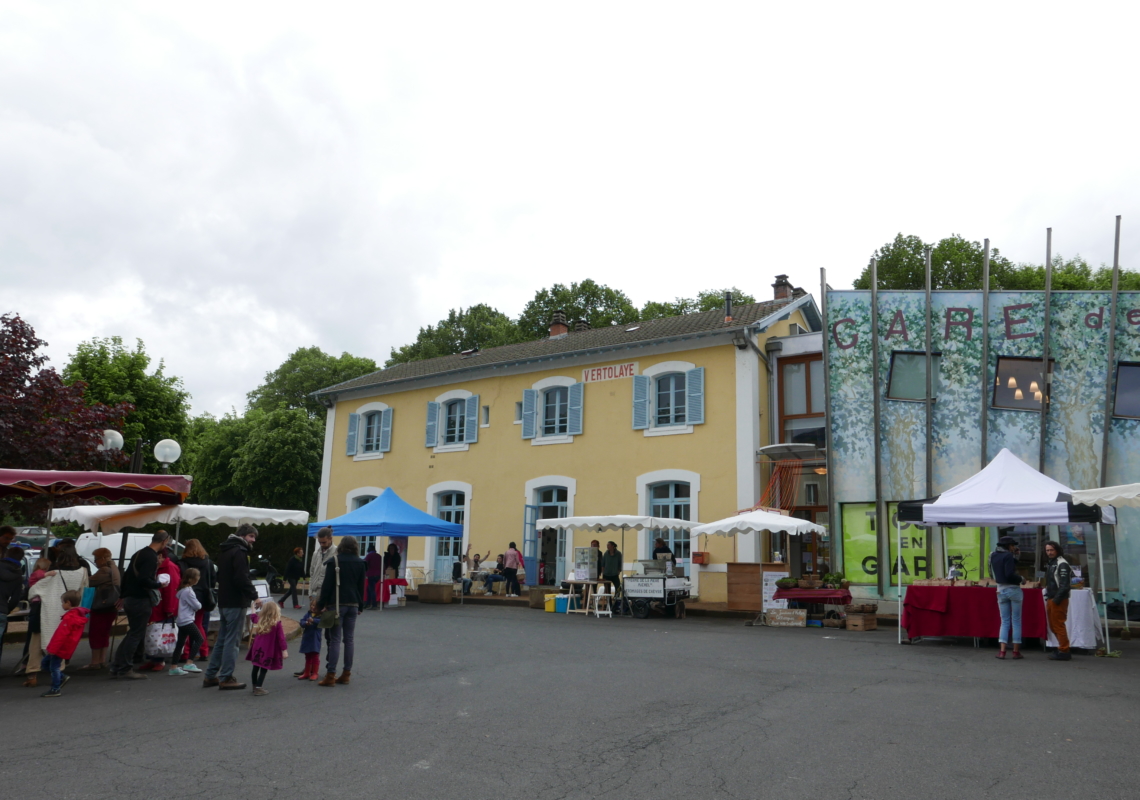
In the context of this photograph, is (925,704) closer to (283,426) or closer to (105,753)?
(105,753)

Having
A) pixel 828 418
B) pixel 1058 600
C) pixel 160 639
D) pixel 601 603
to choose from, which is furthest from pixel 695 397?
pixel 160 639

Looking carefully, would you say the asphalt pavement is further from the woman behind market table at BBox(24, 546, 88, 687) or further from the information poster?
the information poster

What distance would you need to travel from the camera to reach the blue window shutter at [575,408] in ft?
72.1

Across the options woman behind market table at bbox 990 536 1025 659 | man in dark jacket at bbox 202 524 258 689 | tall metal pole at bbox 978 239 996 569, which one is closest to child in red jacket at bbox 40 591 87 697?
man in dark jacket at bbox 202 524 258 689

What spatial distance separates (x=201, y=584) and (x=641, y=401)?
12916 millimetres

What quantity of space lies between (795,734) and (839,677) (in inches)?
121

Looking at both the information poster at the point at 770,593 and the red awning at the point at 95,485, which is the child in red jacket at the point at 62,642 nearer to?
the red awning at the point at 95,485

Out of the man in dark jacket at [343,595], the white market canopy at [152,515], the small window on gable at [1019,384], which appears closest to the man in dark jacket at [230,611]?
the man in dark jacket at [343,595]

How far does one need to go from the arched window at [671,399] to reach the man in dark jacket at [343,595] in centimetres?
1282

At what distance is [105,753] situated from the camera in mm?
5641

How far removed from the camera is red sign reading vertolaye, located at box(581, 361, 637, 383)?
846 inches

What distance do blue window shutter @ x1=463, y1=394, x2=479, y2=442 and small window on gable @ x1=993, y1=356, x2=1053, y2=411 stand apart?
13.2 m

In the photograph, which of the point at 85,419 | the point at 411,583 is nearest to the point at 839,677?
the point at 85,419

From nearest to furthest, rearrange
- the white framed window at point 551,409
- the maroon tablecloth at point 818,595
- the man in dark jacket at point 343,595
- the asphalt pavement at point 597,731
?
1. the asphalt pavement at point 597,731
2. the man in dark jacket at point 343,595
3. the maroon tablecloth at point 818,595
4. the white framed window at point 551,409
